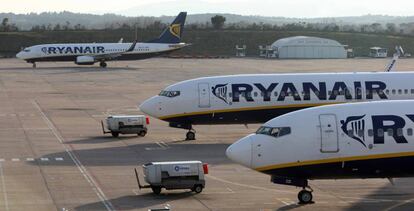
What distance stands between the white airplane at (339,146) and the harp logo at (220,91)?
18.5m

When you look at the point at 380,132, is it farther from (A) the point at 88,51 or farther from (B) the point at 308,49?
(B) the point at 308,49

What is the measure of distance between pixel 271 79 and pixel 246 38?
473 ft

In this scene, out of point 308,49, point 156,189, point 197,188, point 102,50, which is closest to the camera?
point 156,189

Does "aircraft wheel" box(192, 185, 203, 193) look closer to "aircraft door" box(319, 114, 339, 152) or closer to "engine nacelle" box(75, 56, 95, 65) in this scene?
"aircraft door" box(319, 114, 339, 152)

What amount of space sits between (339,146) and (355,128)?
0.84 metres

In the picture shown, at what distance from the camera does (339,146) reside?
3072 cm

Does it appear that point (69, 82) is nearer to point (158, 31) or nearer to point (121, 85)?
point (121, 85)

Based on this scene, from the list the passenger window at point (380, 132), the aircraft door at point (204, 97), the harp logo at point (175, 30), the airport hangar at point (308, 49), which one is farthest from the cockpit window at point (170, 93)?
the airport hangar at point (308, 49)

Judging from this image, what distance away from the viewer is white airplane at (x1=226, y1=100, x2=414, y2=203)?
30.7 meters

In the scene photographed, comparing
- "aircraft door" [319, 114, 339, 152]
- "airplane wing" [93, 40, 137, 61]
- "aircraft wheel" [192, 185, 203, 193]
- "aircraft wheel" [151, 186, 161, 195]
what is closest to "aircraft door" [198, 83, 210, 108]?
"aircraft wheel" [192, 185, 203, 193]

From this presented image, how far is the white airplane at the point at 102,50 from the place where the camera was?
133 metres

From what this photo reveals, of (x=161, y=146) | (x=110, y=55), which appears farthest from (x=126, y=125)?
(x=110, y=55)

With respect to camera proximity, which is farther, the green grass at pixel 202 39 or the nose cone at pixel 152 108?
the green grass at pixel 202 39

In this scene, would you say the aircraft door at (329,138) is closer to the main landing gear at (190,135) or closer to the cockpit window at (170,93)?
the cockpit window at (170,93)
